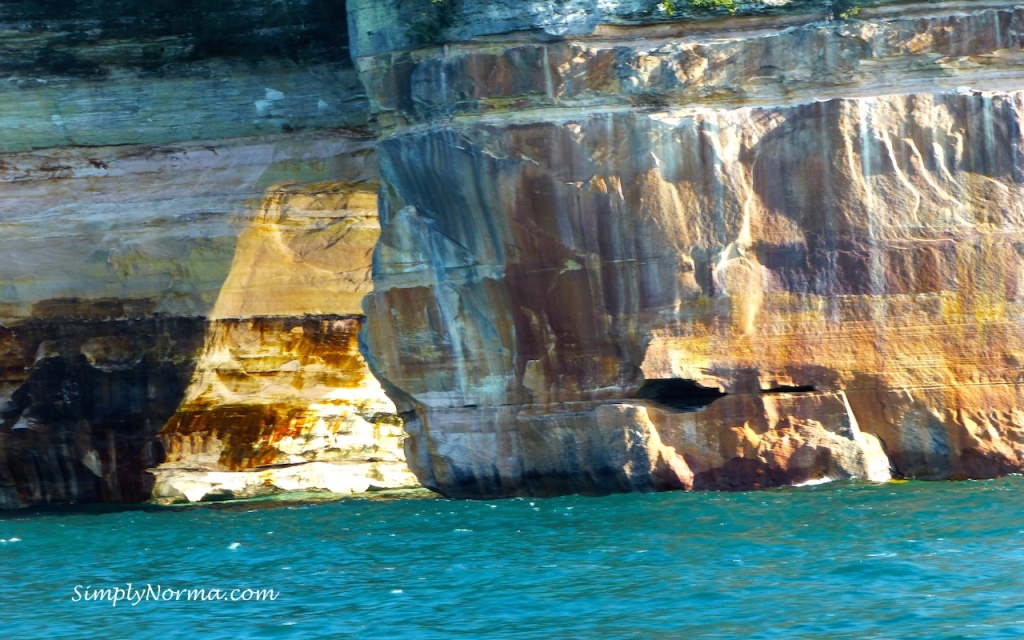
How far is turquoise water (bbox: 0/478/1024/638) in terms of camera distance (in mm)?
9359

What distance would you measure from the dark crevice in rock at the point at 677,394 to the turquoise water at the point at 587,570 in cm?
112

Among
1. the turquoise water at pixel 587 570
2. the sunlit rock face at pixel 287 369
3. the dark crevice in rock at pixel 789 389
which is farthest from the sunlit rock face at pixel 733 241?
the sunlit rock face at pixel 287 369

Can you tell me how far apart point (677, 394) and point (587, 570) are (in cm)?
432

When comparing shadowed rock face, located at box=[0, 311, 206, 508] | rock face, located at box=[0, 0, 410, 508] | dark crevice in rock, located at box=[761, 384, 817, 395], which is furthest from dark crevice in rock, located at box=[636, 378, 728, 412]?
shadowed rock face, located at box=[0, 311, 206, 508]

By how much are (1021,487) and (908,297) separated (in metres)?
2.22

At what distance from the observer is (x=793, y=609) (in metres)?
9.39

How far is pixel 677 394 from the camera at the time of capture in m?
15.1

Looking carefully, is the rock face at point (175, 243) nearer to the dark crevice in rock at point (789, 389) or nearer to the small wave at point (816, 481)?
the dark crevice in rock at point (789, 389)

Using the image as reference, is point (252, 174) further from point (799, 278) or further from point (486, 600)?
point (486, 600)

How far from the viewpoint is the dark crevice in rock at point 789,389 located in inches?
571

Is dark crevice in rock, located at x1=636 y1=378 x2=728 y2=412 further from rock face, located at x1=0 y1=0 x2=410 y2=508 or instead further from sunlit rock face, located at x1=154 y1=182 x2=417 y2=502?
sunlit rock face, located at x1=154 y1=182 x2=417 y2=502

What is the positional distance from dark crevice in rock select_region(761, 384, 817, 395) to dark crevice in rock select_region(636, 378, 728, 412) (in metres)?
0.58

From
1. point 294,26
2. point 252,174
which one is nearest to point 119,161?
point 252,174

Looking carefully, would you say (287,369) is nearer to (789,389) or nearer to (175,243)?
(175,243)
